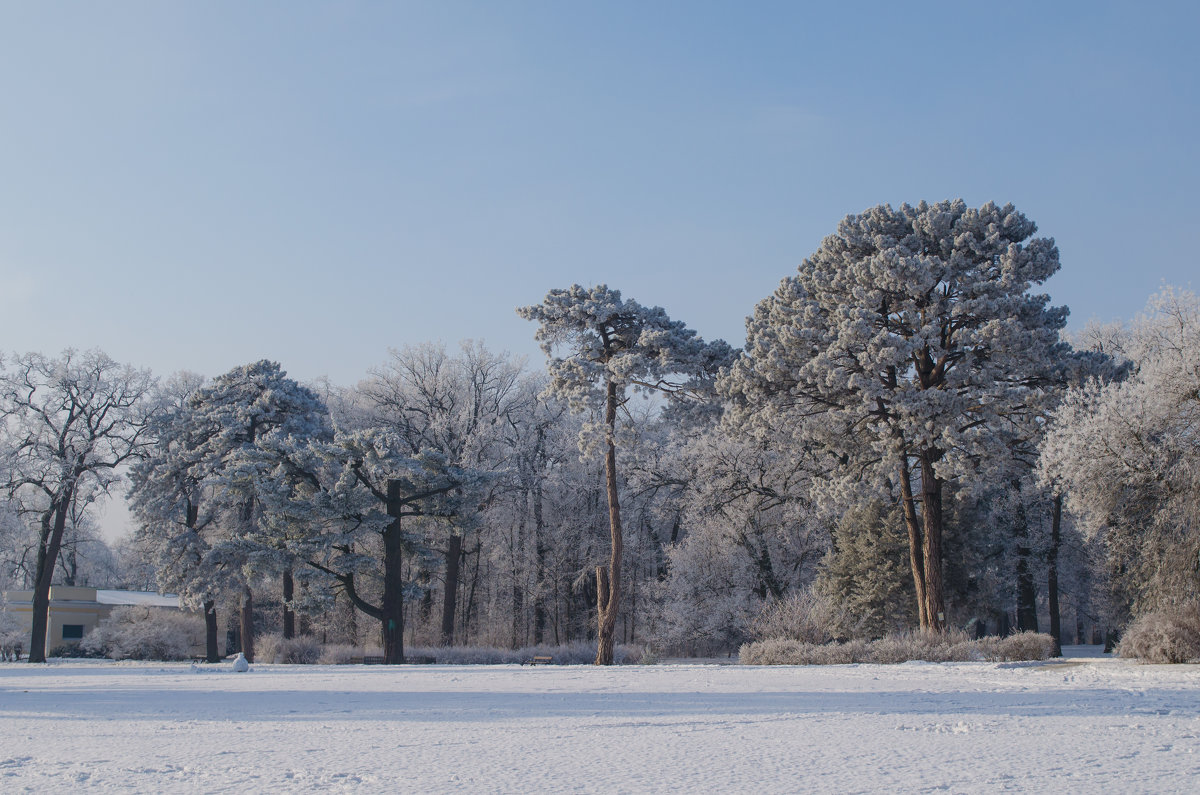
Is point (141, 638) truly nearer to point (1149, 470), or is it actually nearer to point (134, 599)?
point (134, 599)

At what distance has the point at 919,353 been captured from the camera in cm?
2300

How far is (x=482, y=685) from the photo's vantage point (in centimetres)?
1494

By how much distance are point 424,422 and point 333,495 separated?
513 inches

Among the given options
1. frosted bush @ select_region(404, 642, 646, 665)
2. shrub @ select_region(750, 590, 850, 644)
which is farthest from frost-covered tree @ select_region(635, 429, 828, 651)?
shrub @ select_region(750, 590, 850, 644)

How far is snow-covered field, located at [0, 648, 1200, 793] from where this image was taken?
6.04 meters

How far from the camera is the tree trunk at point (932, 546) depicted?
2233 cm

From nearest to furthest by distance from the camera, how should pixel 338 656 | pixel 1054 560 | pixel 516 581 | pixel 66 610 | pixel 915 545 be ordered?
pixel 915 545
pixel 338 656
pixel 1054 560
pixel 516 581
pixel 66 610

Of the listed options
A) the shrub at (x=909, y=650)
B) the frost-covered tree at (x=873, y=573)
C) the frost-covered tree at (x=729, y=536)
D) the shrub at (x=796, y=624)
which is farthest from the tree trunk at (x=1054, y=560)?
the shrub at (x=909, y=650)

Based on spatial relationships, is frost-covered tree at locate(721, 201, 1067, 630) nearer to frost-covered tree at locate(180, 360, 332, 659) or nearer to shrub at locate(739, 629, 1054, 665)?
shrub at locate(739, 629, 1054, 665)

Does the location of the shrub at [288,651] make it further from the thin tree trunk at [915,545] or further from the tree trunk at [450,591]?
the thin tree trunk at [915,545]

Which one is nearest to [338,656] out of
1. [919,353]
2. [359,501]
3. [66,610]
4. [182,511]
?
[359,501]

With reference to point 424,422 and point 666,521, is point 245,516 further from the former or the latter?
point 666,521

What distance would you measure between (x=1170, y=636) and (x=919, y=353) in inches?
378

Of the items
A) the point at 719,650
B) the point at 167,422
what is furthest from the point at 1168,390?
the point at 167,422
